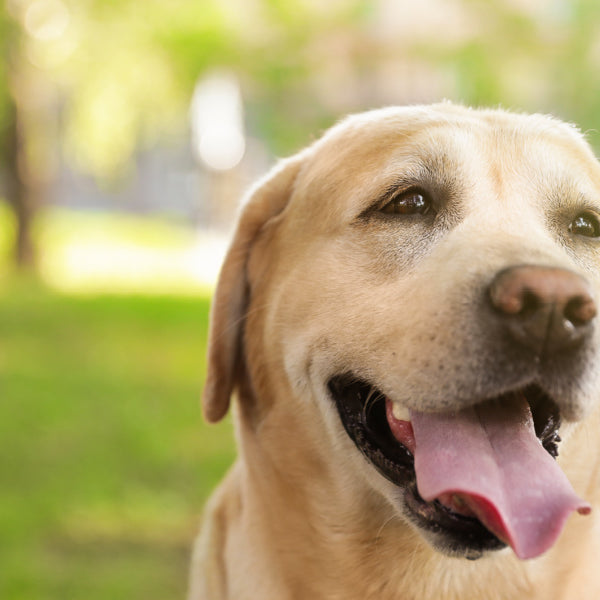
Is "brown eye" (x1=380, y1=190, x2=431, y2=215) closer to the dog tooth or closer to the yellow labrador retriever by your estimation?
the yellow labrador retriever

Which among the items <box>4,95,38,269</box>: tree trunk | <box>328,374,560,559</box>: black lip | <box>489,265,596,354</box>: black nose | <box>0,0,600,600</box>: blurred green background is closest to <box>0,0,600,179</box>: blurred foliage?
<box>0,0,600,600</box>: blurred green background

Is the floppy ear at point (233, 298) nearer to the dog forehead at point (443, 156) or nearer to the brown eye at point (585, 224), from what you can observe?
the dog forehead at point (443, 156)

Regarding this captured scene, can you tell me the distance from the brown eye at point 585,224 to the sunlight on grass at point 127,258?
804 cm

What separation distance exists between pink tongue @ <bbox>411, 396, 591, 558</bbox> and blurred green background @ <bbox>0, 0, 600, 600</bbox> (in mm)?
2535

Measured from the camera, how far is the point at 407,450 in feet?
7.66

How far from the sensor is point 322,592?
251 cm

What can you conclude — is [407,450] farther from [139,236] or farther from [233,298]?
[139,236]

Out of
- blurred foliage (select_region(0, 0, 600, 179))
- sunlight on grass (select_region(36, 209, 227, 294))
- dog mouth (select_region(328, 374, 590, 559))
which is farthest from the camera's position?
sunlight on grass (select_region(36, 209, 227, 294))

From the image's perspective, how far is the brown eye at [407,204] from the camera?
253cm

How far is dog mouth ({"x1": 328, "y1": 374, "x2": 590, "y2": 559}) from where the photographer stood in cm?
201

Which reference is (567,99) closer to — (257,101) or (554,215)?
(257,101)

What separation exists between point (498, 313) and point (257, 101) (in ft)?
44.5

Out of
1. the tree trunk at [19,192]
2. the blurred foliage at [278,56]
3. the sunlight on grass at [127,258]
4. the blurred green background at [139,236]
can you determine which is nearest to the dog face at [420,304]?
the blurred green background at [139,236]

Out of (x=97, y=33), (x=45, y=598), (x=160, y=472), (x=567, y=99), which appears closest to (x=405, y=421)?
(x=45, y=598)
